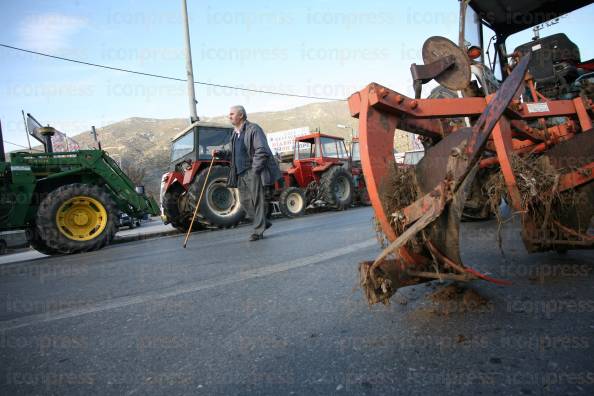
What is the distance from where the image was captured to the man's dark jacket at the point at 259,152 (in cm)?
486

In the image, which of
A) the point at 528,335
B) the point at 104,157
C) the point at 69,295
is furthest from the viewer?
the point at 104,157

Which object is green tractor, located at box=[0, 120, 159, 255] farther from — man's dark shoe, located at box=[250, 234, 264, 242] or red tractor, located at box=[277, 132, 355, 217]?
red tractor, located at box=[277, 132, 355, 217]

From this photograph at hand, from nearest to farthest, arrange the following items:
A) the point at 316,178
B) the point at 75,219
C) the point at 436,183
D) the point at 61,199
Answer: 1. the point at 436,183
2. the point at 61,199
3. the point at 75,219
4. the point at 316,178

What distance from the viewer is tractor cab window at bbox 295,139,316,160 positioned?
1120cm

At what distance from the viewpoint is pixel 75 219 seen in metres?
5.96

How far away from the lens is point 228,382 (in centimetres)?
118

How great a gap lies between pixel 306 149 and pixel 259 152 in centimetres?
659

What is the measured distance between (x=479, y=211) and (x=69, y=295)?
373 cm

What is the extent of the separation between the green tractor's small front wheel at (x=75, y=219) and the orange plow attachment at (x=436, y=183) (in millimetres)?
5734

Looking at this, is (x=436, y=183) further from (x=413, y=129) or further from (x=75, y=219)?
(x=75, y=219)

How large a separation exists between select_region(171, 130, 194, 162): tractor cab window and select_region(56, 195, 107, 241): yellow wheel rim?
294cm

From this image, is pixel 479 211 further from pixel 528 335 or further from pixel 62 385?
pixel 62 385

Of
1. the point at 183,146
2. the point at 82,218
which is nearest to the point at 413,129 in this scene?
the point at 82,218

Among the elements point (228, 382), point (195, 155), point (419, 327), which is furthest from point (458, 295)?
point (195, 155)
